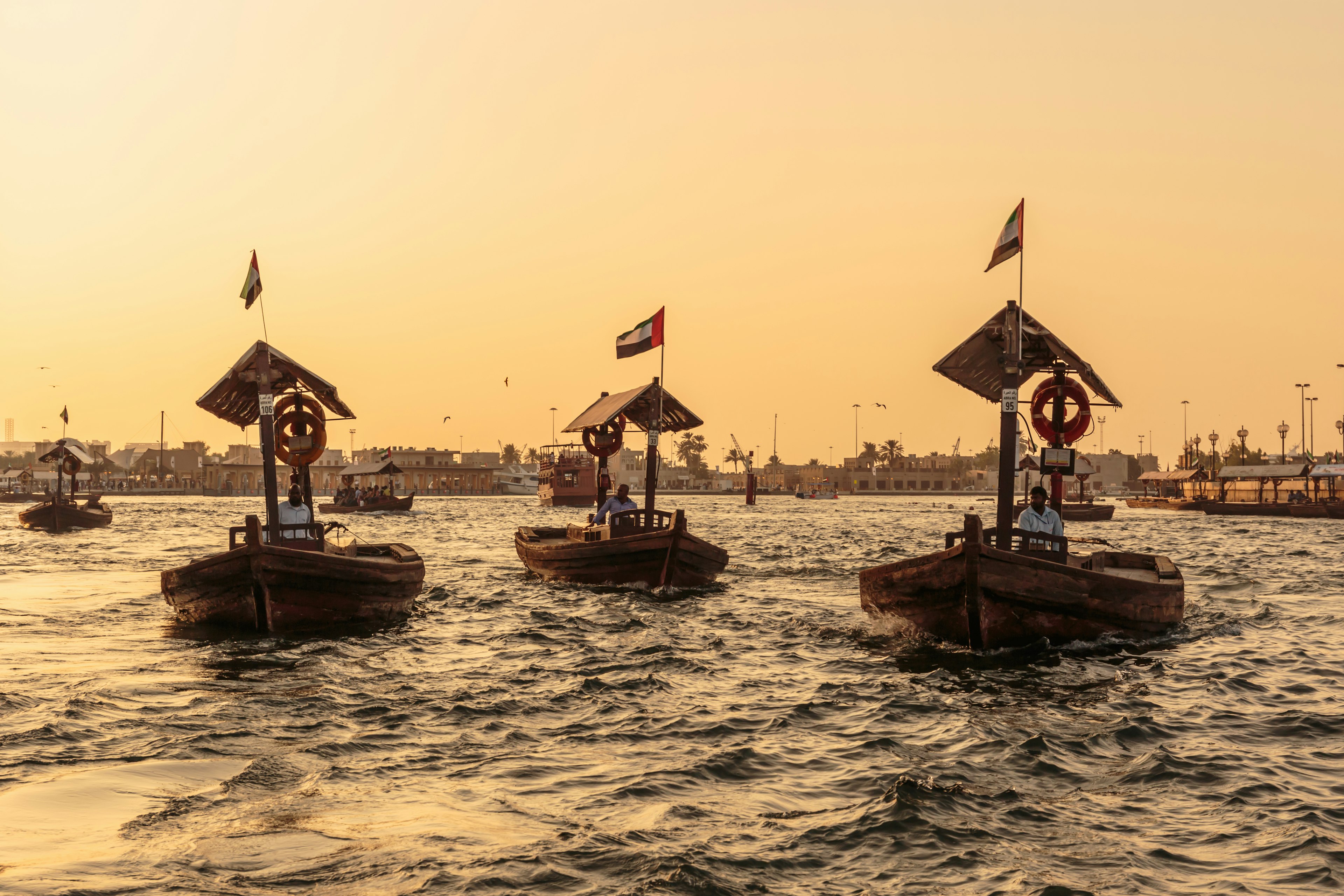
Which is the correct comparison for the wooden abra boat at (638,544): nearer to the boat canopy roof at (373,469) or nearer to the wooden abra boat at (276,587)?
the wooden abra boat at (276,587)

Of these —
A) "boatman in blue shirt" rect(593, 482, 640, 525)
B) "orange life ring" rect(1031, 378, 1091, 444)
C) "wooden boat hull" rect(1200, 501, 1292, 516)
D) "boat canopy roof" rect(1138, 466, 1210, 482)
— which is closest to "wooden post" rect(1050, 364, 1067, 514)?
"orange life ring" rect(1031, 378, 1091, 444)

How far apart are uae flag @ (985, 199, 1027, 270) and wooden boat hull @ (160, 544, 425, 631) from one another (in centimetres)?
993

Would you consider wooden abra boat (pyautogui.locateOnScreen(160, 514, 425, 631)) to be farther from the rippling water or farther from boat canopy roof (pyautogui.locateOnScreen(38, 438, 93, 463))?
boat canopy roof (pyautogui.locateOnScreen(38, 438, 93, 463))

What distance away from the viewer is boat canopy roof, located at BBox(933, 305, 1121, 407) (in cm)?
1388

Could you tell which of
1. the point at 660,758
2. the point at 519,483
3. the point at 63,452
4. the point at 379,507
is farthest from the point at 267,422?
the point at 519,483

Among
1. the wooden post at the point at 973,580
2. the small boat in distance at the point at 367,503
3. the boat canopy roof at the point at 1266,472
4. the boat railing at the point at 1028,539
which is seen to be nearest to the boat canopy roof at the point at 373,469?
the small boat in distance at the point at 367,503

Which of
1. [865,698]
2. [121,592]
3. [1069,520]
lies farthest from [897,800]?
[1069,520]

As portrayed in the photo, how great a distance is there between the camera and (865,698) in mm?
10836

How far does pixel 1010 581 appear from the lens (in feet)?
40.0

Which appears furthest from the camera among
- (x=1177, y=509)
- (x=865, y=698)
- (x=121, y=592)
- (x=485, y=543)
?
(x=1177, y=509)

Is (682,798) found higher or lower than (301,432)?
lower

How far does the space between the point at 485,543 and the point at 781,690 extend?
92.1 ft

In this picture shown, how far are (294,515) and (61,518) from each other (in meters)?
36.4

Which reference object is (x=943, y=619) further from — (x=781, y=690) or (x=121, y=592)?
(x=121, y=592)
